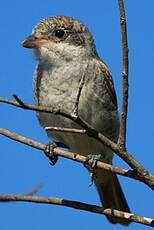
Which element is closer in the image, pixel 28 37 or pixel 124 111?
pixel 124 111

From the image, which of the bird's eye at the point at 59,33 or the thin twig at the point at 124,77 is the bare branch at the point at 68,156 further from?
the bird's eye at the point at 59,33

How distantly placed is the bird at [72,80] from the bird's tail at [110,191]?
0.42m

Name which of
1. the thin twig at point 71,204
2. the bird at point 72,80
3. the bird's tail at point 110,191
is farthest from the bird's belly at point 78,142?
the thin twig at point 71,204

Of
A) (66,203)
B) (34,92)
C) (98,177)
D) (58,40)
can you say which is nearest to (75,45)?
(58,40)

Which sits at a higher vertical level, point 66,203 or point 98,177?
point 98,177

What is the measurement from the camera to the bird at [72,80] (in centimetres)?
456

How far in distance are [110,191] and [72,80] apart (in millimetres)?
1420

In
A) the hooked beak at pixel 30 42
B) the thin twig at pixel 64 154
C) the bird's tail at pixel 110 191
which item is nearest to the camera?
the thin twig at pixel 64 154

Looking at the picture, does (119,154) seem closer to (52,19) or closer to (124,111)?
(124,111)

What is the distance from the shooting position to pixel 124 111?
2752 millimetres

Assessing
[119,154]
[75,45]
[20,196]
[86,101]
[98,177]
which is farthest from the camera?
[98,177]

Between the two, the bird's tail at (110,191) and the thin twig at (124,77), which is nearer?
the thin twig at (124,77)

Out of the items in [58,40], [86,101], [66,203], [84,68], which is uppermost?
[58,40]

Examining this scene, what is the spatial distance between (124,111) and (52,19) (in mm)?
2364
